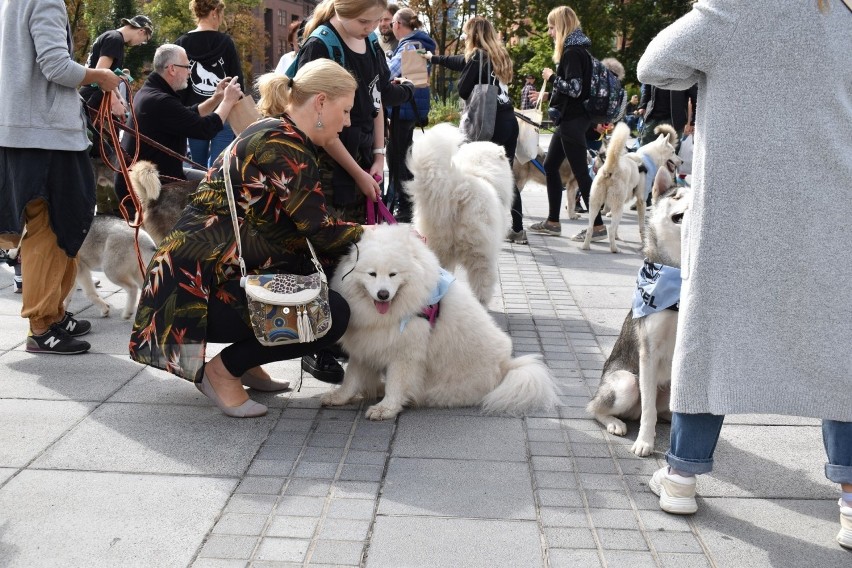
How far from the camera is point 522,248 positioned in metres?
8.66

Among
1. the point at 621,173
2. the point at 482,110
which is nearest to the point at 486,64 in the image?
the point at 482,110

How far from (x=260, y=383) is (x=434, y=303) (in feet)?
Result: 3.54

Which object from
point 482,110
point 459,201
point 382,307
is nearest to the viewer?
point 382,307

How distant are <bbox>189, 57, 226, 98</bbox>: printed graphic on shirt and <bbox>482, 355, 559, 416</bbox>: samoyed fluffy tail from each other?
3.91 m

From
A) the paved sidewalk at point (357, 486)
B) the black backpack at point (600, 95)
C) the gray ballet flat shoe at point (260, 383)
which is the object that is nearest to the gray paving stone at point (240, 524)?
the paved sidewalk at point (357, 486)

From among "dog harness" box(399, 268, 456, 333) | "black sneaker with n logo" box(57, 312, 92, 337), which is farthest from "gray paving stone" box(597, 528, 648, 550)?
"black sneaker with n logo" box(57, 312, 92, 337)

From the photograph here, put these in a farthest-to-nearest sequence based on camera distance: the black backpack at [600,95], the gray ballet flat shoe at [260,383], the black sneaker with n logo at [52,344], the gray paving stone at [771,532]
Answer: the black backpack at [600,95] → the black sneaker with n logo at [52,344] → the gray ballet flat shoe at [260,383] → the gray paving stone at [771,532]

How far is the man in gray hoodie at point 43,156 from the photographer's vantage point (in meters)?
4.34

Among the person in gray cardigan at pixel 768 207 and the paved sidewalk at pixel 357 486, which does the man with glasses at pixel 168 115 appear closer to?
the paved sidewalk at pixel 357 486

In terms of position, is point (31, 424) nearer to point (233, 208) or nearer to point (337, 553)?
point (233, 208)

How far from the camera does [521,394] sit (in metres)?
4.07

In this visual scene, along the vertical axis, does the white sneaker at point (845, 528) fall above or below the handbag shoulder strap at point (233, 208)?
below

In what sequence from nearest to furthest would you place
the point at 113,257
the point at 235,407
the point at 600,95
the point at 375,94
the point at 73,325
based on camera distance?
the point at 235,407, the point at 375,94, the point at 73,325, the point at 113,257, the point at 600,95

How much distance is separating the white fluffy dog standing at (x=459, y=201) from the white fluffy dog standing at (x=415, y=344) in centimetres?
136
